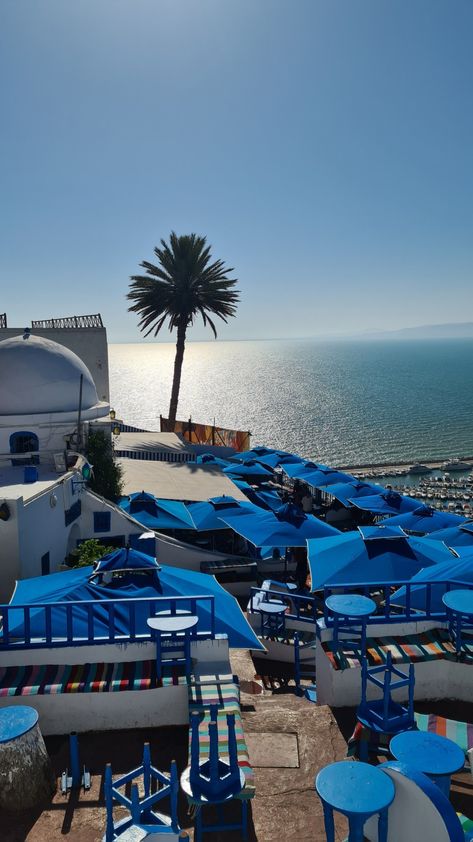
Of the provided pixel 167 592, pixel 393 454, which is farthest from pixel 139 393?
pixel 167 592

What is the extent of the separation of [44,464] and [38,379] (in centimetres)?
340

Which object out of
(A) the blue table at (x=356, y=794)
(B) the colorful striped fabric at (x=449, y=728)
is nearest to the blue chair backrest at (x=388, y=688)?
(B) the colorful striped fabric at (x=449, y=728)

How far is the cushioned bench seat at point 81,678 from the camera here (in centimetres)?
836

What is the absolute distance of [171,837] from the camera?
225 inches

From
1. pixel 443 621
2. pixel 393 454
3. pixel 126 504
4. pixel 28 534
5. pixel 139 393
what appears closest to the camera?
pixel 443 621

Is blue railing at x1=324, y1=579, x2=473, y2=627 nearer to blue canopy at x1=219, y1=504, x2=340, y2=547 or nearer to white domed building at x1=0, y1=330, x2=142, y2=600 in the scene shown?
blue canopy at x1=219, y1=504, x2=340, y2=547

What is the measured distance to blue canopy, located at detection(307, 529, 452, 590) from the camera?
14.2 metres

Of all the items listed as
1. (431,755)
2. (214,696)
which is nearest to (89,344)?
(214,696)

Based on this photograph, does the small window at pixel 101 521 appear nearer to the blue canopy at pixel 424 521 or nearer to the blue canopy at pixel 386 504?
the blue canopy at pixel 424 521

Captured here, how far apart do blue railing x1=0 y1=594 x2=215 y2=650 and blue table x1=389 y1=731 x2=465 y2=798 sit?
3766 millimetres

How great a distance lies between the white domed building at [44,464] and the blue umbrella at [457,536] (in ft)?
33.5

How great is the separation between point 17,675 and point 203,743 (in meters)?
3.22

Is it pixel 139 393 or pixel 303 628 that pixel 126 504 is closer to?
pixel 303 628

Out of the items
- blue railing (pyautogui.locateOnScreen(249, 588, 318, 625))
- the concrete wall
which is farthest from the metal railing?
blue railing (pyautogui.locateOnScreen(249, 588, 318, 625))
